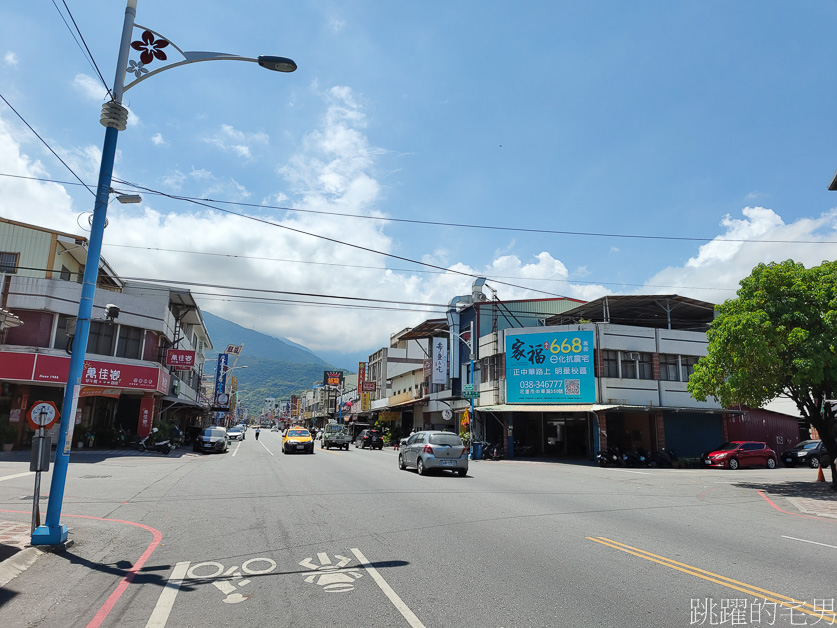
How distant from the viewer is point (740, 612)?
526 centimetres

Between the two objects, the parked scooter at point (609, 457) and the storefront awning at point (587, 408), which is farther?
the storefront awning at point (587, 408)

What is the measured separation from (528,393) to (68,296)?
2598 centimetres

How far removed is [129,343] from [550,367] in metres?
24.8

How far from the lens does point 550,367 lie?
33.1m

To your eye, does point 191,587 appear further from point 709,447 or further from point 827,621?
point 709,447

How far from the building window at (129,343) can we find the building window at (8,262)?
19.1ft

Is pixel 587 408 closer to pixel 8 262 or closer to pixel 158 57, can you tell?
pixel 158 57

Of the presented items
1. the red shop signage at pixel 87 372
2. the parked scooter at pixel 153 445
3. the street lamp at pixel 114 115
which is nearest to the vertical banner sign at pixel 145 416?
the parked scooter at pixel 153 445

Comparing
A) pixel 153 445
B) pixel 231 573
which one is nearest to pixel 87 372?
pixel 153 445

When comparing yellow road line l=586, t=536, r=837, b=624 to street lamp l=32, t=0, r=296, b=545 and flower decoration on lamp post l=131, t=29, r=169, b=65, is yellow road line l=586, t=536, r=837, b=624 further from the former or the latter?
flower decoration on lamp post l=131, t=29, r=169, b=65

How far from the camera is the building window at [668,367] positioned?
32719mm

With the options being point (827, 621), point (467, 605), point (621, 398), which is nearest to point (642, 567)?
point (827, 621)

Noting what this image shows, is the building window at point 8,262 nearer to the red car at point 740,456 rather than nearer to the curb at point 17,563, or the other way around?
the curb at point 17,563

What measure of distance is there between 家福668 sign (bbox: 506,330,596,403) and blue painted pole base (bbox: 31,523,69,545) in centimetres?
2812
